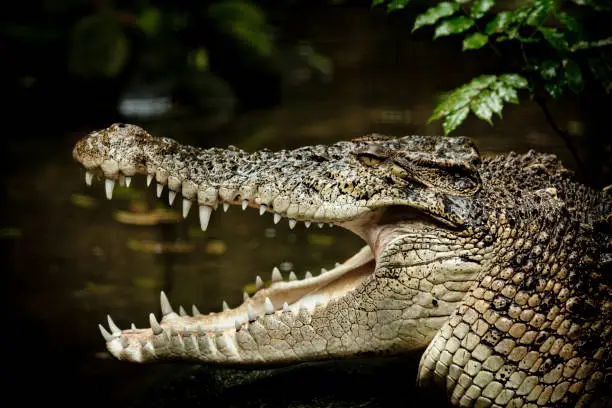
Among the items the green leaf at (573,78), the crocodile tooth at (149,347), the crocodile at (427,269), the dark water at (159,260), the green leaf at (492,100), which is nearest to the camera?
the crocodile at (427,269)

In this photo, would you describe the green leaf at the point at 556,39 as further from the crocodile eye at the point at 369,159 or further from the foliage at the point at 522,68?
the crocodile eye at the point at 369,159

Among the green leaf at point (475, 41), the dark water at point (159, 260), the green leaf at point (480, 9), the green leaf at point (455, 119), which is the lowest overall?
the dark water at point (159, 260)

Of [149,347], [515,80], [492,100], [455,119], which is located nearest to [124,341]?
[149,347]

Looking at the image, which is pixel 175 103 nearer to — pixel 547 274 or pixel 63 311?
pixel 63 311

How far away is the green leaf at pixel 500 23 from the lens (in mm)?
3339

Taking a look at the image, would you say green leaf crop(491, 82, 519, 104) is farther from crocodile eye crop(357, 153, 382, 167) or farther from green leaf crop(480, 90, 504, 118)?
crocodile eye crop(357, 153, 382, 167)

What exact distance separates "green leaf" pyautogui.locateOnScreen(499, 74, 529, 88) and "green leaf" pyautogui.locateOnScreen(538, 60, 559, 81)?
0.35 ft

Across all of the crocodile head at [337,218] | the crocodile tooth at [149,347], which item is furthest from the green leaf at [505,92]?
the crocodile tooth at [149,347]

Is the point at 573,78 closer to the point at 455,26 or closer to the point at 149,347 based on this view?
the point at 455,26

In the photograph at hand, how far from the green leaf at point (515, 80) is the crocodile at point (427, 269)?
564 millimetres

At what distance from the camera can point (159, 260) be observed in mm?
5219

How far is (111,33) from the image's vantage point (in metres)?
9.47

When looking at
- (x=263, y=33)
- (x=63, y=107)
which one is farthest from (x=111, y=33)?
(x=263, y=33)

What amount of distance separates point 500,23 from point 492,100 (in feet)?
1.33
